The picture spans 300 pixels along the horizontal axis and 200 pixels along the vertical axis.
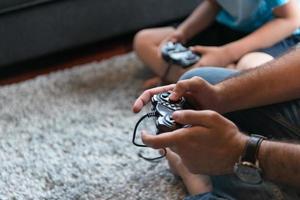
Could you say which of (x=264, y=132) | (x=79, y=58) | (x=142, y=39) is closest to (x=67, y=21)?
(x=79, y=58)

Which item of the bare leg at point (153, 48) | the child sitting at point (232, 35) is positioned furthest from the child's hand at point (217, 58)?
the bare leg at point (153, 48)

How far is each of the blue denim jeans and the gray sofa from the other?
829 mm

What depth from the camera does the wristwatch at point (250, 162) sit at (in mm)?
754

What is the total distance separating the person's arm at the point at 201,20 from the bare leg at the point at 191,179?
1.62ft

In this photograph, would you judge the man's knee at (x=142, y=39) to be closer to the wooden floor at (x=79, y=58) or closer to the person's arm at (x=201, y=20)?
the person's arm at (x=201, y=20)

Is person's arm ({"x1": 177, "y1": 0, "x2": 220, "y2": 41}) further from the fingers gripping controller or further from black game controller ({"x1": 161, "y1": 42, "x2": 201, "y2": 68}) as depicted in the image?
the fingers gripping controller

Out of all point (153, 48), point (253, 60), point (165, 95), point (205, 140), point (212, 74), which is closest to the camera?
point (205, 140)

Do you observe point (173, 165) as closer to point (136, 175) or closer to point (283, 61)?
point (136, 175)

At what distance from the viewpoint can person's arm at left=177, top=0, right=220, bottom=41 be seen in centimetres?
143

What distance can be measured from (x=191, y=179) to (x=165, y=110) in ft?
0.84

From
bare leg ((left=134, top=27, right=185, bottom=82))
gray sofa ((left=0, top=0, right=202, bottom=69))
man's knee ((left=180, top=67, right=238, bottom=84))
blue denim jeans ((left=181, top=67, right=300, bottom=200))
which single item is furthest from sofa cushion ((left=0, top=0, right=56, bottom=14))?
blue denim jeans ((left=181, top=67, right=300, bottom=200))

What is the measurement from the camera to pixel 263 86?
90 centimetres

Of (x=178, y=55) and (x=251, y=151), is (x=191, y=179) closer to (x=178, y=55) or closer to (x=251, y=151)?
(x=251, y=151)

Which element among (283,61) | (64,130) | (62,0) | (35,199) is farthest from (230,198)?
(62,0)
